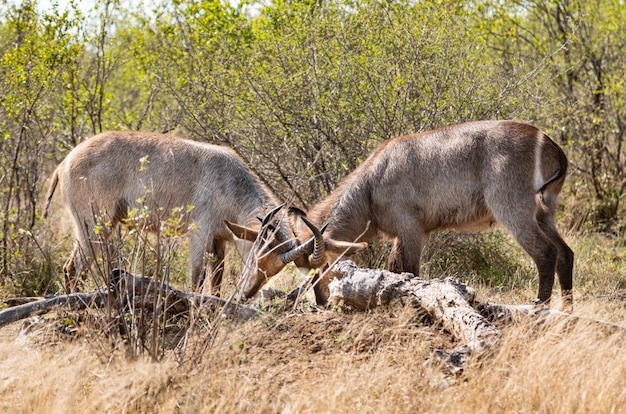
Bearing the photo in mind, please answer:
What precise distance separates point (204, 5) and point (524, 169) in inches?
191

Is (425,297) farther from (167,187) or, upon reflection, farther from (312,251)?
(167,187)

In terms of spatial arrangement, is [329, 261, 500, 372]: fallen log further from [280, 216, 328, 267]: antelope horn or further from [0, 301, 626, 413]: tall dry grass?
[280, 216, 328, 267]: antelope horn

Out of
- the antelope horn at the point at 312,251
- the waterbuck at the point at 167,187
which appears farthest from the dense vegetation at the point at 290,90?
the antelope horn at the point at 312,251

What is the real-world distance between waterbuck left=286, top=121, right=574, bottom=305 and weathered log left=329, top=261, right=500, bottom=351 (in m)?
1.15

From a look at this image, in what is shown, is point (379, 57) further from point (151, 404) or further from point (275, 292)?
point (151, 404)

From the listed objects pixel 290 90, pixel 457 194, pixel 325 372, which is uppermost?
pixel 290 90

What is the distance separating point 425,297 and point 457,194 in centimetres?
205

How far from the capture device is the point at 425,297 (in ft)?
18.0

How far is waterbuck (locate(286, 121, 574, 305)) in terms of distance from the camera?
712 centimetres

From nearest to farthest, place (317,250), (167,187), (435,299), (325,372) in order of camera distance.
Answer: (325,372) < (435,299) < (317,250) < (167,187)

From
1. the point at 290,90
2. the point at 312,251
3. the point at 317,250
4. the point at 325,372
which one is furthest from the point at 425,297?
the point at 290,90

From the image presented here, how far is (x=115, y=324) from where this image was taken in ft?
16.8

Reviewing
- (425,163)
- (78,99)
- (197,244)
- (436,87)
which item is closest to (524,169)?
(425,163)

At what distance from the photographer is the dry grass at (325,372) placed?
4398mm
